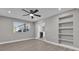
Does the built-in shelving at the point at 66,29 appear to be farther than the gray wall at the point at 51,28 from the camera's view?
No

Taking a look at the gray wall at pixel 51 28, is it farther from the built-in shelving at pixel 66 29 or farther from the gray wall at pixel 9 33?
the gray wall at pixel 9 33

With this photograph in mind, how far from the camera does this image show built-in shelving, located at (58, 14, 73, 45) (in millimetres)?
2680

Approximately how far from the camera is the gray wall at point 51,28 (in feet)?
9.57

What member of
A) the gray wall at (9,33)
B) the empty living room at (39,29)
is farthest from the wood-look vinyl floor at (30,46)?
the gray wall at (9,33)

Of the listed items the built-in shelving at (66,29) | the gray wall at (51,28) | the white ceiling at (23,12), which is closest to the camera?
the white ceiling at (23,12)

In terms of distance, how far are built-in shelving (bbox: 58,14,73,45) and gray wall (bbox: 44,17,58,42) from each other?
16cm

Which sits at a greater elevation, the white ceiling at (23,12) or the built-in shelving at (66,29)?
the white ceiling at (23,12)

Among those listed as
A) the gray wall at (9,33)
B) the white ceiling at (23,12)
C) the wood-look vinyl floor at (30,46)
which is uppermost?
the white ceiling at (23,12)

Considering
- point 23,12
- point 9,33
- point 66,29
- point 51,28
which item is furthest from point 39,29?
point 9,33

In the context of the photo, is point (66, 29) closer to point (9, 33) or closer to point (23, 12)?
point (23, 12)

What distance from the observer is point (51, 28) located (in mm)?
2994

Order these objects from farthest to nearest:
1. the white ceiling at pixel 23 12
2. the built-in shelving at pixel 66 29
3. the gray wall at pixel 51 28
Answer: the gray wall at pixel 51 28 → the built-in shelving at pixel 66 29 → the white ceiling at pixel 23 12

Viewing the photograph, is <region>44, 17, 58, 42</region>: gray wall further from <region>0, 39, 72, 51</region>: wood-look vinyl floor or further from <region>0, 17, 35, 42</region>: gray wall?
<region>0, 17, 35, 42</region>: gray wall
